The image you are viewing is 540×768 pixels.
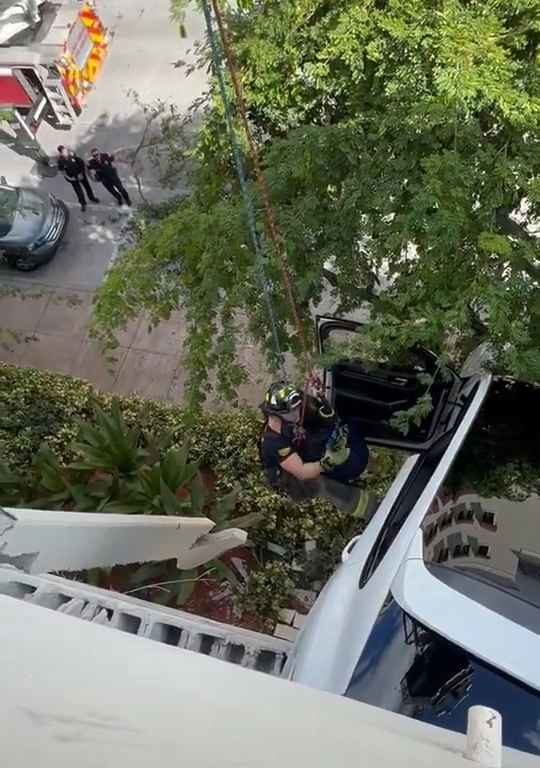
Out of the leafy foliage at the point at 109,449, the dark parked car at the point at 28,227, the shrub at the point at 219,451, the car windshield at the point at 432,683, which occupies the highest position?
the car windshield at the point at 432,683

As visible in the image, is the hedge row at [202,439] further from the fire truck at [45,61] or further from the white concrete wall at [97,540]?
the fire truck at [45,61]

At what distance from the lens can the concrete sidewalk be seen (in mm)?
8258

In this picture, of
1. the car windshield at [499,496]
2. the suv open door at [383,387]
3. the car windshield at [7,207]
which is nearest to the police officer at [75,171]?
the car windshield at [7,207]

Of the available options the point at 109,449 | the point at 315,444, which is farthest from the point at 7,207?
the point at 315,444

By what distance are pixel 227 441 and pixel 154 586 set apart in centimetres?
163

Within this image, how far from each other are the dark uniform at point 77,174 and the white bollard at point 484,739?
8.73m

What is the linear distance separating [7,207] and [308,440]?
6.05m

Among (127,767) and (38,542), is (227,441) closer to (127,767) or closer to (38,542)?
(38,542)

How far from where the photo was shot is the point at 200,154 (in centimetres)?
589

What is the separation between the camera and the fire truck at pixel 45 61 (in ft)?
33.2

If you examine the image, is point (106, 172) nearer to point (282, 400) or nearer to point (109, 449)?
point (109, 449)

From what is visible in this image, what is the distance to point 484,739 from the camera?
6.04ft

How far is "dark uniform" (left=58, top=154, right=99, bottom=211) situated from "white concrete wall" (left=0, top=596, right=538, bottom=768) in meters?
8.12

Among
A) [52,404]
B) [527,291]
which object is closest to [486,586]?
[527,291]
